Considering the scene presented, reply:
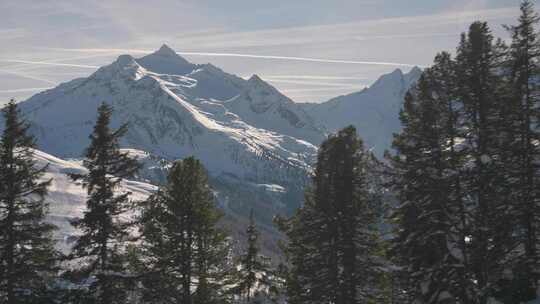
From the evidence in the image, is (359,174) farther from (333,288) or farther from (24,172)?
(24,172)

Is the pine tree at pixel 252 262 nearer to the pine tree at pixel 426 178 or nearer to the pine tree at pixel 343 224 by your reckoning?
the pine tree at pixel 343 224

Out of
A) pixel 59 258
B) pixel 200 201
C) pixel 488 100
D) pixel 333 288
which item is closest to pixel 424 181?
pixel 488 100

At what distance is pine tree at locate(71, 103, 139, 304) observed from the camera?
25406 millimetres

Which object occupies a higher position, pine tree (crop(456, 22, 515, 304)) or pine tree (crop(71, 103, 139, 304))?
pine tree (crop(456, 22, 515, 304))

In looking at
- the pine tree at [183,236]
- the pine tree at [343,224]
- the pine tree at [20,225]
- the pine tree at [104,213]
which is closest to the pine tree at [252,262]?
the pine tree at [343,224]

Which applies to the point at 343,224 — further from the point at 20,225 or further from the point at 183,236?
the point at 20,225

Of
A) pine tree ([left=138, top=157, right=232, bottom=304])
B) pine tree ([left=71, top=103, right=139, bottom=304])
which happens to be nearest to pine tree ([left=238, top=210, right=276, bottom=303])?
pine tree ([left=138, top=157, right=232, bottom=304])

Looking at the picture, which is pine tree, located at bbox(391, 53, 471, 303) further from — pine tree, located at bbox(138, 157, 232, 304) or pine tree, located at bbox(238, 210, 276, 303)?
pine tree, located at bbox(238, 210, 276, 303)

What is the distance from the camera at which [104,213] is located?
25641 mm

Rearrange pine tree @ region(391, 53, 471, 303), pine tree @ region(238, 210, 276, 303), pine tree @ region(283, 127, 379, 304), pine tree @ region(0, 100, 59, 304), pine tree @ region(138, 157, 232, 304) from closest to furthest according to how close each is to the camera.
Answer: pine tree @ region(391, 53, 471, 303)
pine tree @ region(0, 100, 59, 304)
pine tree @ region(138, 157, 232, 304)
pine tree @ region(283, 127, 379, 304)
pine tree @ region(238, 210, 276, 303)

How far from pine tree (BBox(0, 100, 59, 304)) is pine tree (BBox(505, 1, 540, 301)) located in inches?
793

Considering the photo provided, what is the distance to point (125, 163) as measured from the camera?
26.0 m

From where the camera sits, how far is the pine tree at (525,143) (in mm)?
25636

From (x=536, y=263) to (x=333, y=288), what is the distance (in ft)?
32.7
